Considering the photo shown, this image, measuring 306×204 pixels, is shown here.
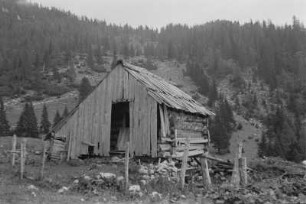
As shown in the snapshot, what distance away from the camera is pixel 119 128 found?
24906 mm

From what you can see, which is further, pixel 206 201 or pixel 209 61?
pixel 209 61

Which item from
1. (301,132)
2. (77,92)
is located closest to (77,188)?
(301,132)

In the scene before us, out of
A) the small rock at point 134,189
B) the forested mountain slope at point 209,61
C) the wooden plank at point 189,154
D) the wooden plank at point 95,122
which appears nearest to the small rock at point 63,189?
the small rock at point 134,189

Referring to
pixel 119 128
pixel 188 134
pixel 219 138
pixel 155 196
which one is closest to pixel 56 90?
pixel 219 138

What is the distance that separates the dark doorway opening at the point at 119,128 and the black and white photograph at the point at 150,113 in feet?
0.25

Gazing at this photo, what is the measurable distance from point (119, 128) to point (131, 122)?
3.27 m

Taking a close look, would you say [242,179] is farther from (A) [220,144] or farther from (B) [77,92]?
(B) [77,92]

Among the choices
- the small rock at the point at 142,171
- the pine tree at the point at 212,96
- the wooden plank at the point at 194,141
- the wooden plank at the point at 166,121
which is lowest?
the small rock at the point at 142,171

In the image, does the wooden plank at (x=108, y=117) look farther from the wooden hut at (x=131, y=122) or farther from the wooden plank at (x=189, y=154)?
the wooden plank at (x=189, y=154)

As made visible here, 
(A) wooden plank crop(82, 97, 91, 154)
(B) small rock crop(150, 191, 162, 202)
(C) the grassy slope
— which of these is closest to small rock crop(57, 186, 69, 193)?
(B) small rock crop(150, 191, 162, 202)

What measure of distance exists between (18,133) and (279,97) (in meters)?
62.0

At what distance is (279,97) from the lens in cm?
8944

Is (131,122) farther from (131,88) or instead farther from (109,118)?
(131,88)

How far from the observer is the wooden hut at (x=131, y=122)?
21.0 meters
